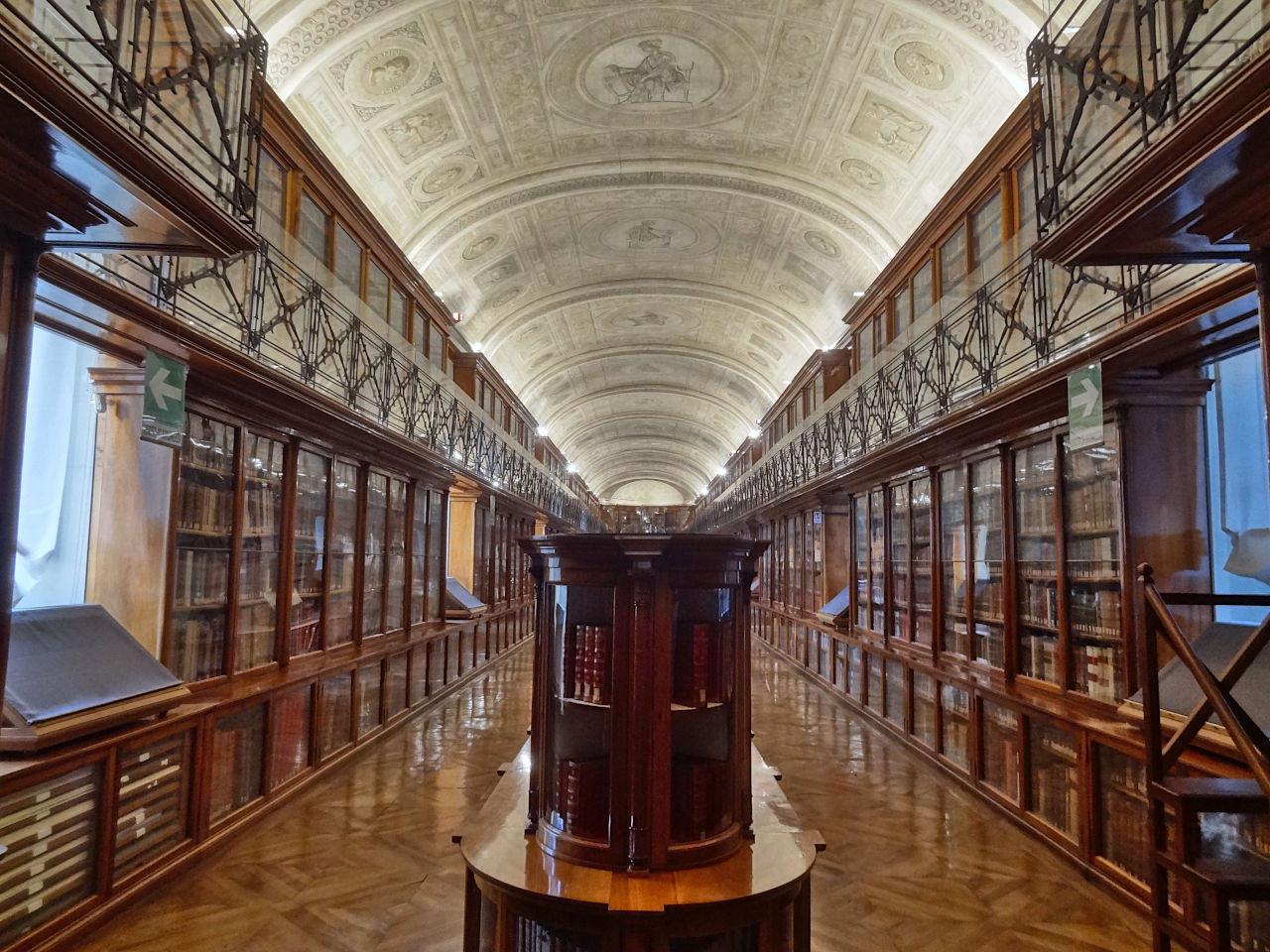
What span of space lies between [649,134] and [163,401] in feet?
24.3

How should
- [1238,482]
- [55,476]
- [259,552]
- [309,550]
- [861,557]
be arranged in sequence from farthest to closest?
1. [861,557]
2. [309,550]
3. [259,552]
4. [55,476]
5. [1238,482]

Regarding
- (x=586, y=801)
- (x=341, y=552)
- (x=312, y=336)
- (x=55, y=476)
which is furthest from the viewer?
(x=341, y=552)

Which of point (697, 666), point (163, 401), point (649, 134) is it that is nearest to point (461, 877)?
point (697, 666)

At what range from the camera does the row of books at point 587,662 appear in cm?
279

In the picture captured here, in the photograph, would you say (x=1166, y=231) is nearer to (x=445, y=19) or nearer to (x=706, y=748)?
(x=706, y=748)

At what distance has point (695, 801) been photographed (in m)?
2.70

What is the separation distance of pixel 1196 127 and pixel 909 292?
725 centimetres

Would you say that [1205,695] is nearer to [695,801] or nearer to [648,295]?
[695,801]

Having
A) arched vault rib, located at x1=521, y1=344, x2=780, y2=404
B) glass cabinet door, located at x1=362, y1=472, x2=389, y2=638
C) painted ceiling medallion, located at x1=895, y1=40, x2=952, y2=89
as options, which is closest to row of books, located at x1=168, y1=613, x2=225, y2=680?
glass cabinet door, located at x1=362, y1=472, x2=389, y2=638

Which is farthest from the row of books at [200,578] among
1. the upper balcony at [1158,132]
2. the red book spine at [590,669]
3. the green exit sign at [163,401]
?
the upper balcony at [1158,132]

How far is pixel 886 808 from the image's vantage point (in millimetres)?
4988

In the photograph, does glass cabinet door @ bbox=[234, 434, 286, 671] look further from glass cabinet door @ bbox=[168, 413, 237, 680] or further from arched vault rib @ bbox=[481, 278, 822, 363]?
arched vault rib @ bbox=[481, 278, 822, 363]

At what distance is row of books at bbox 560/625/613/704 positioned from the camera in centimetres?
279

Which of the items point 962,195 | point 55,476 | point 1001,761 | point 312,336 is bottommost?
point 1001,761
